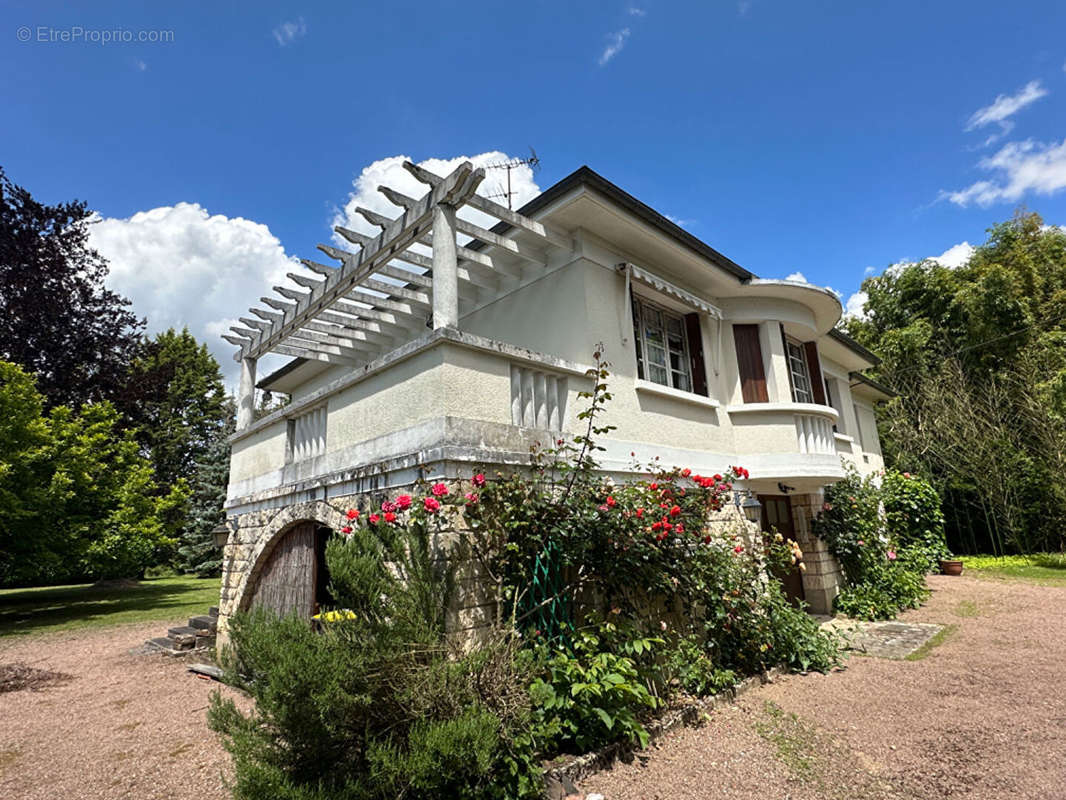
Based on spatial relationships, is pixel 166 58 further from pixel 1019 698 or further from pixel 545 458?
pixel 1019 698

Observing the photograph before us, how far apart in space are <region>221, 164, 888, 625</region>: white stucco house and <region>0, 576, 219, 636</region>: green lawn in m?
7.10

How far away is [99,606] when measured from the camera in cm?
1467

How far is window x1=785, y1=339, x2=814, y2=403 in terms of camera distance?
32.0 feet

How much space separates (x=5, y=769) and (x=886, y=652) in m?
9.53

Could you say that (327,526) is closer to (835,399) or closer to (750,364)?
(750,364)

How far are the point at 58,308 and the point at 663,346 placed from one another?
16.7m

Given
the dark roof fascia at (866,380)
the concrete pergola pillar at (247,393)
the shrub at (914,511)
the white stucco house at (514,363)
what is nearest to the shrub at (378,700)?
the white stucco house at (514,363)

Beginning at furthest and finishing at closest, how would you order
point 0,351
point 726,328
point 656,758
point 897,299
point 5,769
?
point 897,299 → point 0,351 → point 726,328 → point 5,769 → point 656,758

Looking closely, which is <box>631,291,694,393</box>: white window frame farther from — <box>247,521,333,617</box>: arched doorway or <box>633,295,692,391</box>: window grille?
<box>247,521,333,617</box>: arched doorway

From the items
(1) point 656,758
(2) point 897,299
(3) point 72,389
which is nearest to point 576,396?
(1) point 656,758

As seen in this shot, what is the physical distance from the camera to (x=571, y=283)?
264 inches

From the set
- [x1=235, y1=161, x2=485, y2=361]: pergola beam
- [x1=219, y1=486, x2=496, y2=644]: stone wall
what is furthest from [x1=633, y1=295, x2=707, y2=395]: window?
[x1=219, y1=486, x2=496, y2=644]: stone wall

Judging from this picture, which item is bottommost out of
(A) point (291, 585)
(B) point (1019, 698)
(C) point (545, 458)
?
(B) point (1019, 698)

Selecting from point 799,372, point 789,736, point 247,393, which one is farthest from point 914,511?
point 247,393
